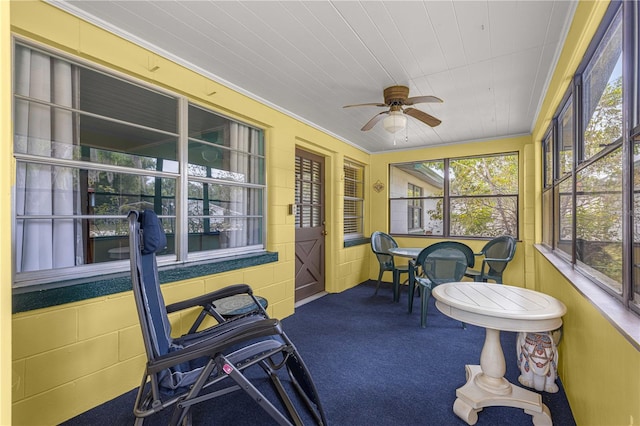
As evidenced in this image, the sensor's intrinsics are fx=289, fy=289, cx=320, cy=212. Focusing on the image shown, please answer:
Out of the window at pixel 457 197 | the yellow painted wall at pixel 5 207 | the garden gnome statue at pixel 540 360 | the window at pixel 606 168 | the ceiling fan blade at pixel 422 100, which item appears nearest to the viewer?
the yellow painted wall at pixel 5 207

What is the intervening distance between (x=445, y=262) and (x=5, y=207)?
130 inches

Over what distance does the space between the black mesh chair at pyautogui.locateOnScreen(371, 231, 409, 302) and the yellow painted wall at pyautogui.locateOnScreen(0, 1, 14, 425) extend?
3979mm

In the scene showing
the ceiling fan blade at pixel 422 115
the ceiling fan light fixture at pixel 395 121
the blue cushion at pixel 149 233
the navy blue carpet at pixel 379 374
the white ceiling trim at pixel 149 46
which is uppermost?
the white ceiling trim at pixel 149 46

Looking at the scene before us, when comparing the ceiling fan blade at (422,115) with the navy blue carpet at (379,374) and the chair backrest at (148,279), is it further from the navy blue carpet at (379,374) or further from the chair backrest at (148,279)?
the chair backrest at (148,279)

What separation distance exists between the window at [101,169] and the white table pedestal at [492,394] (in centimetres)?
233

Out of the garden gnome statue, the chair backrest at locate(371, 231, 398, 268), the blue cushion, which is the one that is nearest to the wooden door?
the chair backrest at locate(371, 231, 398, 268)

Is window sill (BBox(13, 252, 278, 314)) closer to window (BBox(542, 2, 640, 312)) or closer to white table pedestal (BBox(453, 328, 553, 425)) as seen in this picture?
white table pedestal (BBox(453, 328, 553, 425))

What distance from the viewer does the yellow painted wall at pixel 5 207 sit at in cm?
54

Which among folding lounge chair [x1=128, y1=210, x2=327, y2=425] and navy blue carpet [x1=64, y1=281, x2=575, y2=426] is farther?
navy blue carpet [x1=64, y1=281, x2=575, y2=426]

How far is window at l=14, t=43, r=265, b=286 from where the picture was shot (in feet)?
5.73

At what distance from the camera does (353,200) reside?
5.40 m

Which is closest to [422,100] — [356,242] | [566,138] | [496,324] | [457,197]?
[566,138]

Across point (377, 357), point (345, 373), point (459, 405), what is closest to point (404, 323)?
point (377, 357)

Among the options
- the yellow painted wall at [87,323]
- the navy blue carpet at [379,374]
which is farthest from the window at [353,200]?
the yellow painted wall at [87,323]
